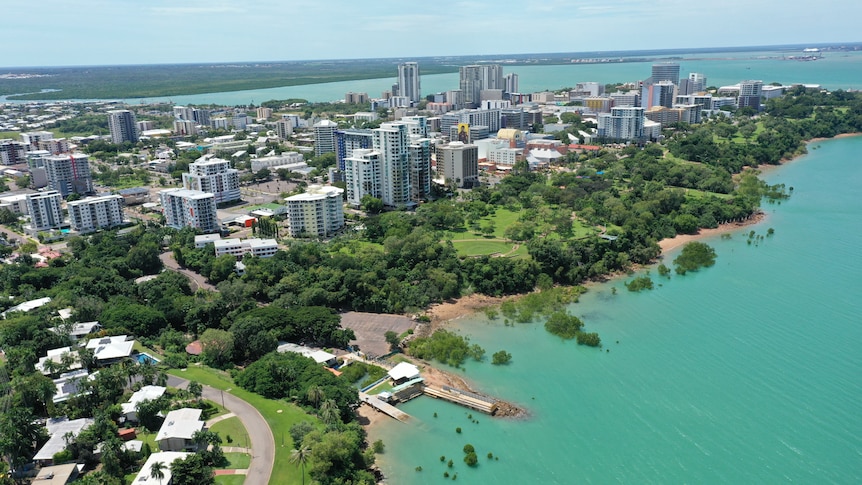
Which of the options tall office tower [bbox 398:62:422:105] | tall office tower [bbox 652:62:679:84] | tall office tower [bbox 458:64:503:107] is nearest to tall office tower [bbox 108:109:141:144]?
tall office tower [bbox 398:62:422:105]

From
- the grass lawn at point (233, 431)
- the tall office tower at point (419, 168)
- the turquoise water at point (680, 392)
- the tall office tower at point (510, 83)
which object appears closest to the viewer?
the grass lawn at point (233, 431)

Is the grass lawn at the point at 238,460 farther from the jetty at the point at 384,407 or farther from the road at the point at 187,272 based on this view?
the road at the point at 187,272

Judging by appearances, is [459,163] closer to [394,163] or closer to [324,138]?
[394,163]

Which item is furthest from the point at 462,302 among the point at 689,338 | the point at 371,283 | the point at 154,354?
the point at 154,354

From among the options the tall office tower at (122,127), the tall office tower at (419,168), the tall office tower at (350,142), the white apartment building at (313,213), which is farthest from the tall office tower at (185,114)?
the white apartment building at (313,213)

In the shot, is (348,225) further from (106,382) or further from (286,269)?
(106,382)

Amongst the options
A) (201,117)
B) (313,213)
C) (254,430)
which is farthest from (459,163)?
(201,117)

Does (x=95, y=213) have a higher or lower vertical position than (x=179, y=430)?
higher
